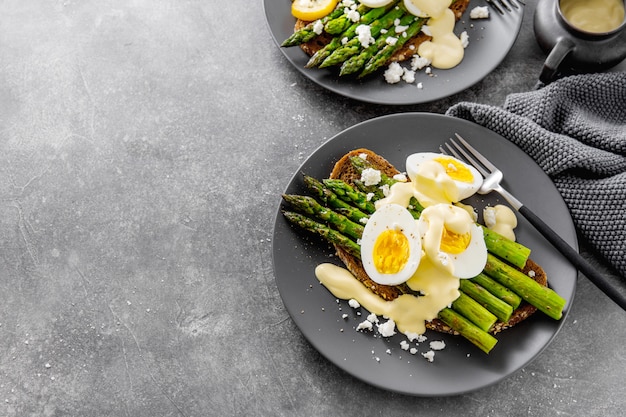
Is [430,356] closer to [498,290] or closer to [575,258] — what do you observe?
[498,290]

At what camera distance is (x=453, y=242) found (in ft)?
9.69

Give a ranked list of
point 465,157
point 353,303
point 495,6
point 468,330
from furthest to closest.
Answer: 1. point 495,6
2. point 465,157
3. point 353,303
4. point 468,330

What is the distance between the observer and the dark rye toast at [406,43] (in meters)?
3.56

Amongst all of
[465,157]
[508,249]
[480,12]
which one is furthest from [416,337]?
[480,12]

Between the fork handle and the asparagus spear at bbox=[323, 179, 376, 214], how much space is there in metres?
0.68

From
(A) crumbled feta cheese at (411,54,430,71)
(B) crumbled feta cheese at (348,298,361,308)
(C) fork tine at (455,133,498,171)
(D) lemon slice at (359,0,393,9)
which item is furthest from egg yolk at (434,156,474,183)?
(D) lemon slice at (359,0,393,9)

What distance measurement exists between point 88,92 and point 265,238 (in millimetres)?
1305

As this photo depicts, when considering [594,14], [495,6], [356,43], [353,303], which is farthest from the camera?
[495,6]

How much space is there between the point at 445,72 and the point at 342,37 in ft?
1.82

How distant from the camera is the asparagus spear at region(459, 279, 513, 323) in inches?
115

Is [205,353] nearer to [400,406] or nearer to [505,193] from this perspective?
[400,406]

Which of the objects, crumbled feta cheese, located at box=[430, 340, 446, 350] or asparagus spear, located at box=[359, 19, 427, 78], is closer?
crumbled feta cheese, located at box=[430, 340, 446, 350]

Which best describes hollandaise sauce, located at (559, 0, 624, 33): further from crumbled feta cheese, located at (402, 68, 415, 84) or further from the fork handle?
the fork handle

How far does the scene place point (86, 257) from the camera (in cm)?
343
